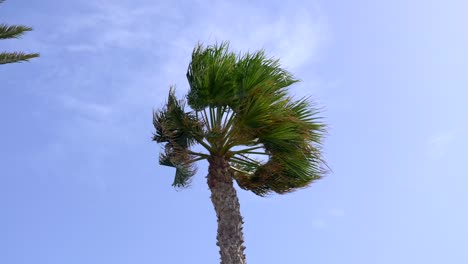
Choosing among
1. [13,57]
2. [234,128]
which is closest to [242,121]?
[234,128]

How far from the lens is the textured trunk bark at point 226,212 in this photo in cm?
1409

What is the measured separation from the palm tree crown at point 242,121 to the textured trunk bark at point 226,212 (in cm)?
32

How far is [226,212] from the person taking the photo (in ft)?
47.4

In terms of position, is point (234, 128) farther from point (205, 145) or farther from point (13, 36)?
point (13, 36)

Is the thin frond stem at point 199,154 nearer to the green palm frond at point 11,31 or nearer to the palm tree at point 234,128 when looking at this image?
the palm tree at point 234,128

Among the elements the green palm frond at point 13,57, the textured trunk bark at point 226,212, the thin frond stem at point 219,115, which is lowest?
the textured trunk bark at point 226,212

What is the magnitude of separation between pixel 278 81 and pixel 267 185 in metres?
2.19

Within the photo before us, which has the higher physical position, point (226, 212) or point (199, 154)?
point (199, 154)

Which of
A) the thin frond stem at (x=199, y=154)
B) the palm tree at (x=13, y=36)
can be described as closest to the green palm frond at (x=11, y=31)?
the palm tree at (x=13, y=36)

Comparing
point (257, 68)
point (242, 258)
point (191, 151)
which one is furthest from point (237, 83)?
point (242, 258)

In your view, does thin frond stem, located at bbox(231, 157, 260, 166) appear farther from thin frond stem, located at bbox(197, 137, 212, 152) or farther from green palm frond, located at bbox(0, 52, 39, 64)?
green palm frond, located at bbox(0, 52, 39, 64)

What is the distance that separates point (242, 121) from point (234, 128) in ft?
0.76

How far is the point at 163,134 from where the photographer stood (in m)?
15.2

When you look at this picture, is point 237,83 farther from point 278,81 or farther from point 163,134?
point 163,134
